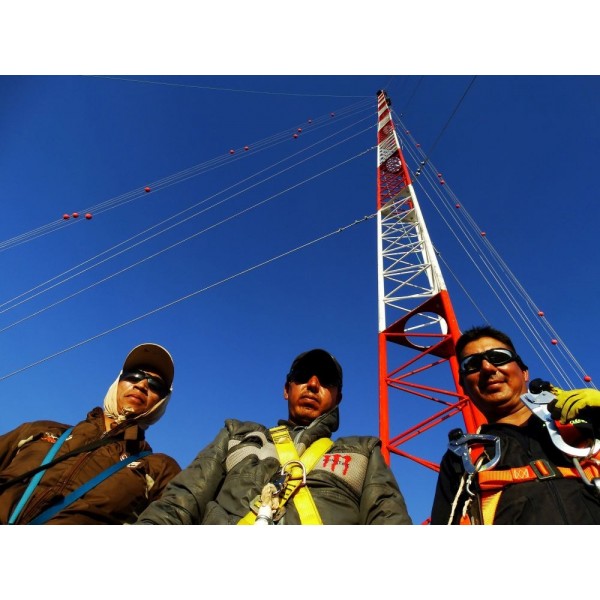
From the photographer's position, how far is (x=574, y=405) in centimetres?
198

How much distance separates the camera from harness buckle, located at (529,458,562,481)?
74.6 inches

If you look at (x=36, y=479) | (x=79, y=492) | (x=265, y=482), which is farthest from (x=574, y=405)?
(x=36, y=479)

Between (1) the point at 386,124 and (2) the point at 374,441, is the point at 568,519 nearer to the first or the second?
(2) the point at 374,441

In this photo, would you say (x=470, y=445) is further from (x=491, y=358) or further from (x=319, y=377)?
(x=319, y=377)

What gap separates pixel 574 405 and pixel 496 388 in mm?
567

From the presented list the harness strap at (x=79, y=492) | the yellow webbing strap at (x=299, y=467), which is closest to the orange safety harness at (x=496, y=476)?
the yellow webbing strap at (x=299, y=467)

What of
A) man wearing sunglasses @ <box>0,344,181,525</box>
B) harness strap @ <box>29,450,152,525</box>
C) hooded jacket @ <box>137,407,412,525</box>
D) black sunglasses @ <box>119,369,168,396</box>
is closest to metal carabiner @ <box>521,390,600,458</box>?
hooded jacket @ <box>137,407,412,525</box>

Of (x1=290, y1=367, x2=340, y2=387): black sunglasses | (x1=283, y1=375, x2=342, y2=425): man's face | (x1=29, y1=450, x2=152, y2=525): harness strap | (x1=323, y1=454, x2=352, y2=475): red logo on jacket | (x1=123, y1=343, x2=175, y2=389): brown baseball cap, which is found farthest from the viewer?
(x1=123, y1=343, x2=175, y2=389): brown baseball cap

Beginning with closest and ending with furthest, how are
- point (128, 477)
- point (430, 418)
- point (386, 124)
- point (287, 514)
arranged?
point (287, 514) < point (128, 477) < point (430, 418) < point (386, 124)

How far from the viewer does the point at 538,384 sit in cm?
221

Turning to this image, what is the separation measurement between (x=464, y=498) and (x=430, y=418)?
17.4 feet

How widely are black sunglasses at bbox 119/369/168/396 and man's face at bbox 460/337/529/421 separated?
258cm

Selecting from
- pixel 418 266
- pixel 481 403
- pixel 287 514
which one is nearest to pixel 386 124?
pixel 418 266

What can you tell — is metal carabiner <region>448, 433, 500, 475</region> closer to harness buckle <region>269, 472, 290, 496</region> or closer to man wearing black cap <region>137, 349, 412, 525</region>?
man wearing black cap <region>137, 349, 412, 525</region>
